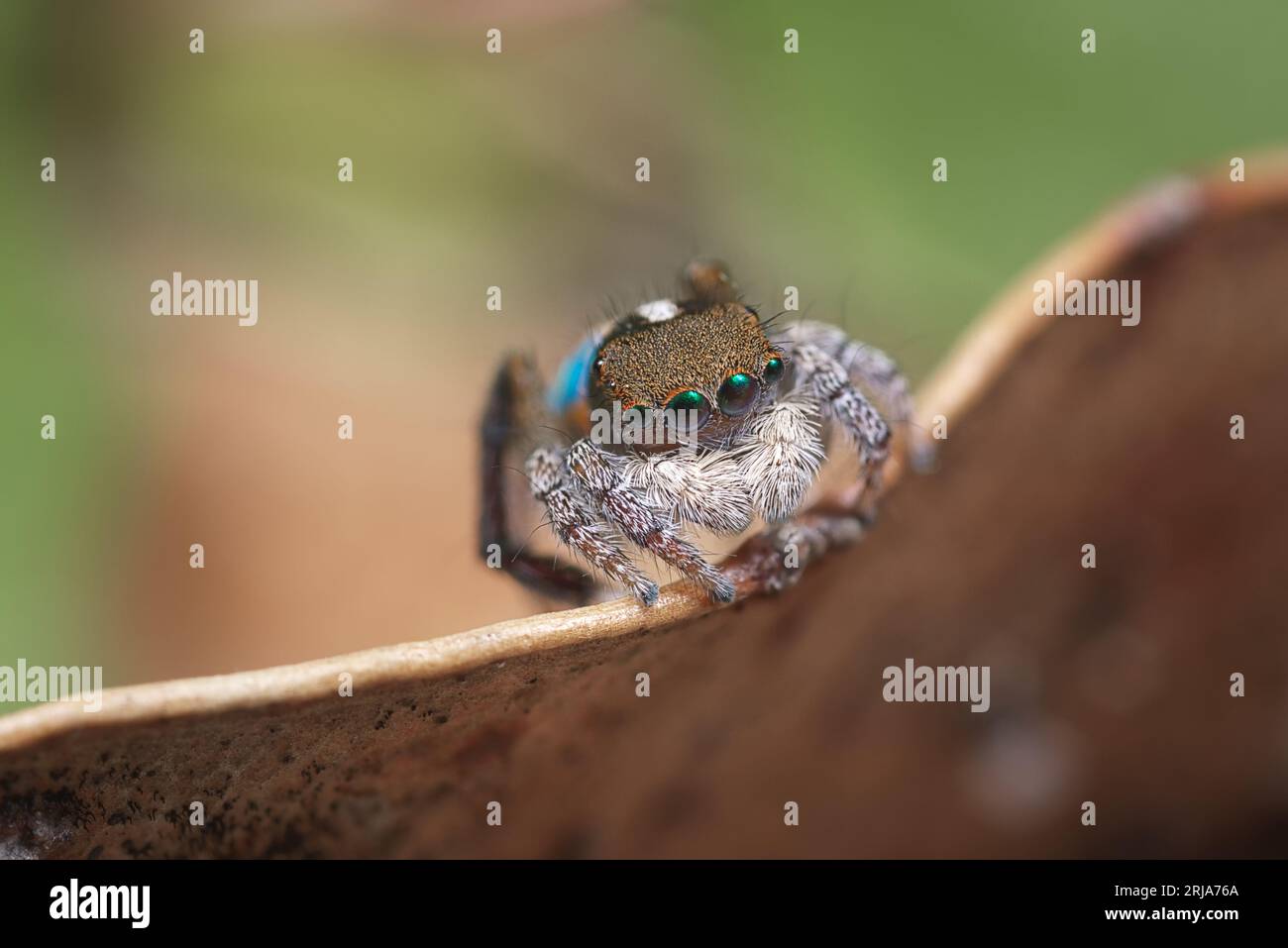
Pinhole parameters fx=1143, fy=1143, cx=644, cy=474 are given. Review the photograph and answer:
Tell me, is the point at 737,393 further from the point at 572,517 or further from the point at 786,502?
the point at 572,517

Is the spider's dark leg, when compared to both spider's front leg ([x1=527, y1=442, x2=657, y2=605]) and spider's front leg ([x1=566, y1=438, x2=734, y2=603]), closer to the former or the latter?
spider's front leg ([x1=527, y1=442, x2=657, y2=605])

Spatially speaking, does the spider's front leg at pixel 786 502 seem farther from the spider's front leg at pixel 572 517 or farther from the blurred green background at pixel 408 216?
the blurred green background at pixel 408 216

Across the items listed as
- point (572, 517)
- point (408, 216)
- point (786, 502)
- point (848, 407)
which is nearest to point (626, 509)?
point (572, 517)

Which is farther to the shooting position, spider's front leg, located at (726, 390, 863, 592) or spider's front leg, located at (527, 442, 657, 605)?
spider's front leg, located at (527, 442, 657, 605)

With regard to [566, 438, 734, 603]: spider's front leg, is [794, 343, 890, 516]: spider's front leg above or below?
above

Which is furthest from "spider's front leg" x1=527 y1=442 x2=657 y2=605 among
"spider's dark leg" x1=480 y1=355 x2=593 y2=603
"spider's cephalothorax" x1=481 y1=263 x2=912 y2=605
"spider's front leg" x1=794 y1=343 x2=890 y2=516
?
"spider's front leg" x1=794 y1=343 x2=890 y2=516

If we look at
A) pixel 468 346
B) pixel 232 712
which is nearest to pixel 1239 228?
pixel 232 712

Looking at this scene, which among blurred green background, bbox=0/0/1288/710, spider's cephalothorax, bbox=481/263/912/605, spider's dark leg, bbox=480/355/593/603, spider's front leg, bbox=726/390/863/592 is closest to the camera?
spider's front leg, bbox=726/390/863/592

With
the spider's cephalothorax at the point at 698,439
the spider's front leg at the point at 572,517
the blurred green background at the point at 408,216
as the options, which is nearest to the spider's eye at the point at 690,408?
the spider's cephalothorax at the point at 698,439
